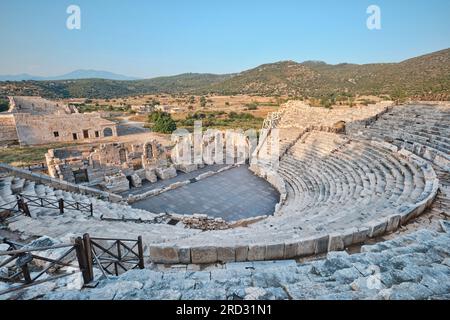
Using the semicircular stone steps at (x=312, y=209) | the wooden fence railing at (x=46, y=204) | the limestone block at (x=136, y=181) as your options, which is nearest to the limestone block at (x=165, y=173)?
the limestone block at (x=136, y=181)

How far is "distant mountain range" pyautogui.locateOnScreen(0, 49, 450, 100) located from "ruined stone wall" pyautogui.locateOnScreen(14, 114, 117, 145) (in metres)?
35.8

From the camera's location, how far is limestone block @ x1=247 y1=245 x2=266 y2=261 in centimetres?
490

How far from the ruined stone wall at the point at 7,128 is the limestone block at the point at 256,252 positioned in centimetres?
3657

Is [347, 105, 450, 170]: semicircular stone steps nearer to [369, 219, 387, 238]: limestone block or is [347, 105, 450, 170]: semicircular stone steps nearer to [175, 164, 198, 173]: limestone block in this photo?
[369, 219, 387, 238]: limestone block

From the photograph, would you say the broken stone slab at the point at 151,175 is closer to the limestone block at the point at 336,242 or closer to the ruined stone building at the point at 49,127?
the limestone block at the point at 336,242

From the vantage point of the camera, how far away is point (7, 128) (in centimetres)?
2981

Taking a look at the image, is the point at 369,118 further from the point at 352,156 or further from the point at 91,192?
the point at 91,192

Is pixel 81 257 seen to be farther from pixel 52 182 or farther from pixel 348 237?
pixel 52 182

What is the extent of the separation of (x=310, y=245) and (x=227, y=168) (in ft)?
46.8

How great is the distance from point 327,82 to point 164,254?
76.0 metres

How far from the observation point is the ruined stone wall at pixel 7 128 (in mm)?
29703

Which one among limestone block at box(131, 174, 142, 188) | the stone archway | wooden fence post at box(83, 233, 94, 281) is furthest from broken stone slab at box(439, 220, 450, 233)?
the stone archway

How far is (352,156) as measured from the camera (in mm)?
13836
